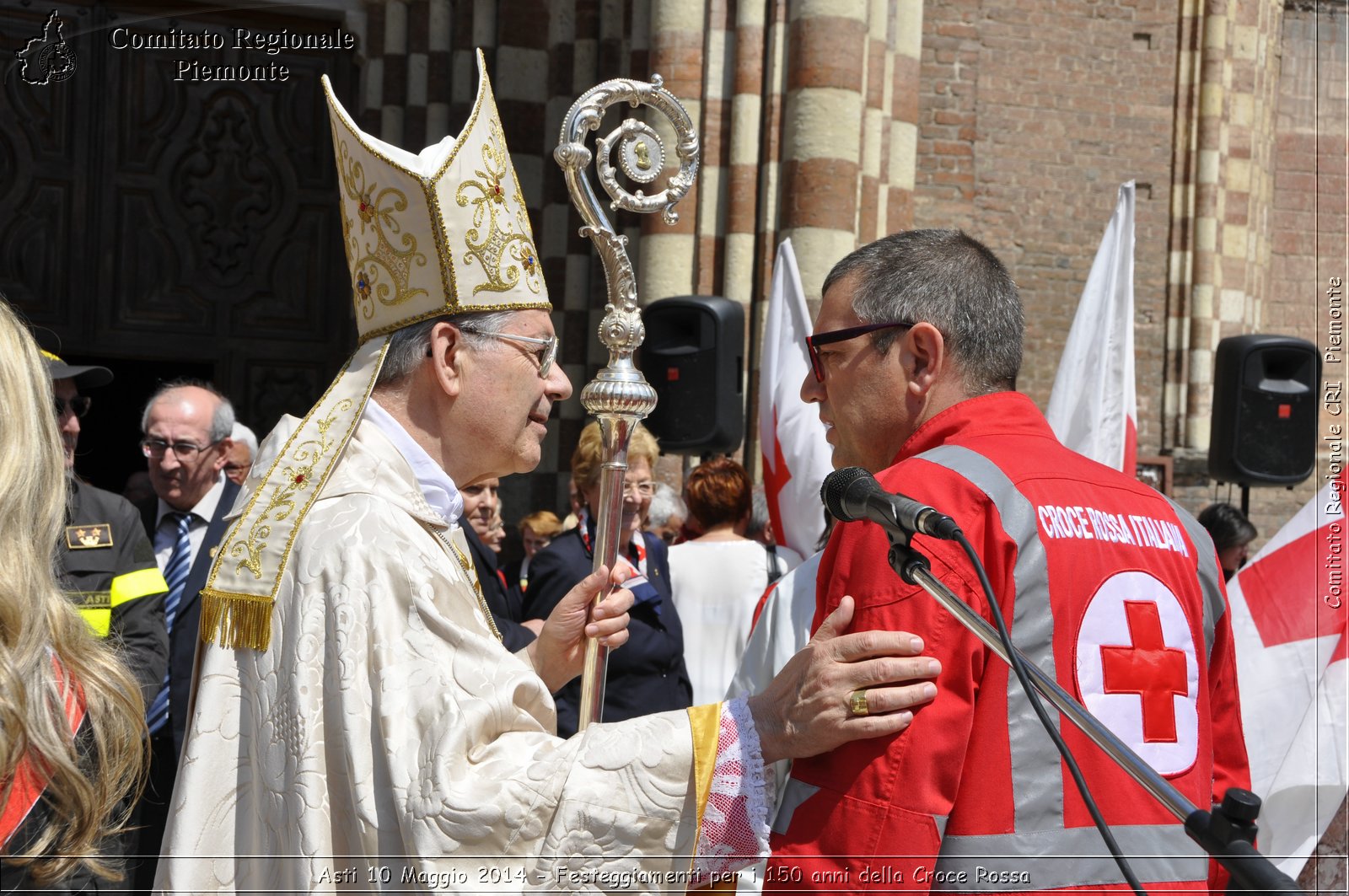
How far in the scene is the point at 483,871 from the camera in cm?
193

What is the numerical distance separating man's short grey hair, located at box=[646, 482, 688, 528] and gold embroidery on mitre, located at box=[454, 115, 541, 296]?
10.2ft

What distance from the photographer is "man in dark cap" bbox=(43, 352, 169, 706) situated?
376 centimetres

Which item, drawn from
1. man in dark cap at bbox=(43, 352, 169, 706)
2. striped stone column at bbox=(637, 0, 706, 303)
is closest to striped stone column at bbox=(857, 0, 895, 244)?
striped stone column at bbox=(637, 0, 706, 303)

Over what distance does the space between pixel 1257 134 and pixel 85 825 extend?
1111 cm

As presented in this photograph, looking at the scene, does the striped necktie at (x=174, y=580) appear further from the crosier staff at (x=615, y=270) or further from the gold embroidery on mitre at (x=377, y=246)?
the crosier staff at (x=615, y=270)

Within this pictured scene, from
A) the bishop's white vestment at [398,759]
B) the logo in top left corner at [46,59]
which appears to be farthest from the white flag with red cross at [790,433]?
the logo in top left corner at [46,59]

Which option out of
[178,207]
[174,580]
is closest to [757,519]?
[174,580]

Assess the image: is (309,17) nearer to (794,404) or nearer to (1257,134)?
(794,404)

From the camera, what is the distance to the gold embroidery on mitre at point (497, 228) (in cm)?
244

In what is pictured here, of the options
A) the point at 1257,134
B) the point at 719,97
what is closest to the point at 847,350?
the point at 719,97

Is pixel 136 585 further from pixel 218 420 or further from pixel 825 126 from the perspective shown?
pixel 825 126

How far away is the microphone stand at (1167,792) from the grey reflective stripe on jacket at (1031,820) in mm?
182

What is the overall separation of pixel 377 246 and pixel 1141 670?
1.51 metres

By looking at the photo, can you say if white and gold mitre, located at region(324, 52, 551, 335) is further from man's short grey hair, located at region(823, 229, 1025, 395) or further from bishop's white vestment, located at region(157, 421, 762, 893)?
man's short grey hair, located at region(823, 229, 1025, 395)
